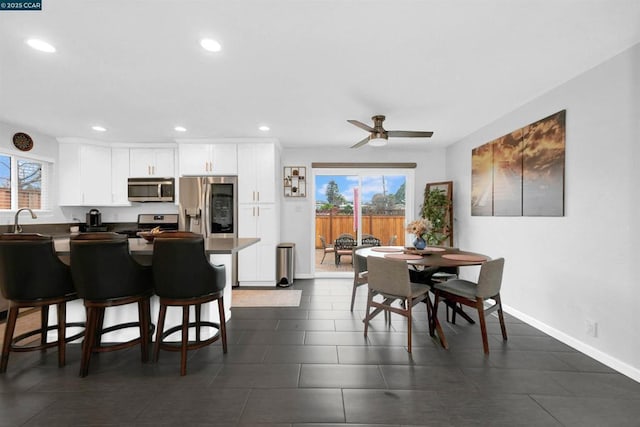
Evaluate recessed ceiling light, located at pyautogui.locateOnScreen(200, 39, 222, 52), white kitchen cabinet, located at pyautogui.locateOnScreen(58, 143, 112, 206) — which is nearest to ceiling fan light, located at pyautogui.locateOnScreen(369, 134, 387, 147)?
recessed ceiling light, located at pyautogui.locateOnScreen(200, 39, 222, 52)

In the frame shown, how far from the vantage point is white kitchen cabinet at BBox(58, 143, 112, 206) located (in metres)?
4.47

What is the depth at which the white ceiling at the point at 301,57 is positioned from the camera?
1728 mm

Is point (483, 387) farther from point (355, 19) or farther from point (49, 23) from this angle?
point (49, 23)

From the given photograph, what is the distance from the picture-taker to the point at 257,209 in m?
4.59

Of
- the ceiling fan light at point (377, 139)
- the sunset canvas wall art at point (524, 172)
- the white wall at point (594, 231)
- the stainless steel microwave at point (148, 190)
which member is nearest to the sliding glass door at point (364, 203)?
the sunset canvas wall art at point (524, 172)

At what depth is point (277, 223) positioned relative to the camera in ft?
15.8

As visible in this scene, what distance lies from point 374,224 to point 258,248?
83.9 inches

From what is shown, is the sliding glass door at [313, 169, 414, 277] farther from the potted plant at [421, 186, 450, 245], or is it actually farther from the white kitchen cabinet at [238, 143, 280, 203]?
the white kitchen cabinet at [238, 143, 280, 203]

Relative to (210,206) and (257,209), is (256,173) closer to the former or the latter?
(257,209)

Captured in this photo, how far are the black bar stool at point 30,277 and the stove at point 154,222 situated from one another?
8.93 feet

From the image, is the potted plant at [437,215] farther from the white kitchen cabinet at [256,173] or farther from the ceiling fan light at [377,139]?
the white kitchen cabinet at [256,173]

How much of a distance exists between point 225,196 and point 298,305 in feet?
6.82

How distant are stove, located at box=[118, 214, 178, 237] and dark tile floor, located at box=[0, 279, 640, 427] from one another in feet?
8.27

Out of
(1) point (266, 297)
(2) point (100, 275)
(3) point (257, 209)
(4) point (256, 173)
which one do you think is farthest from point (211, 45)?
(1) point (266, 297)
